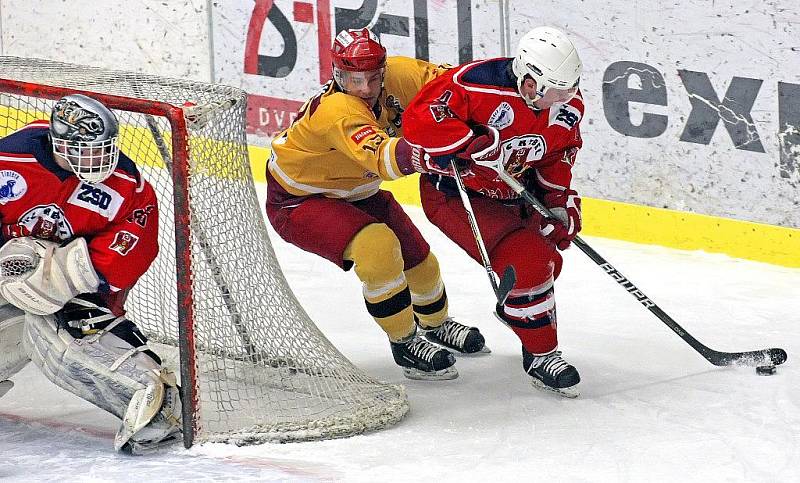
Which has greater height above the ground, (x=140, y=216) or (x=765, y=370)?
(x=140, y=216)

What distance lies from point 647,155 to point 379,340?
4.74 feet

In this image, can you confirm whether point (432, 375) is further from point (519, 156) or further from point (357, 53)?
point (357, 53)

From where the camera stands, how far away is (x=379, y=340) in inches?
167

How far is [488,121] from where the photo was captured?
355 cm

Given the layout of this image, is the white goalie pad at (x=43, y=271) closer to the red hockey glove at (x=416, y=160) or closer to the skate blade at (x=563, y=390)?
the red hockey glove at (x=416, y=160)

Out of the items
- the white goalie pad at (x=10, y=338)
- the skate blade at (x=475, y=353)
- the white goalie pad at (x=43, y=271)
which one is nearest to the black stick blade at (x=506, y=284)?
the skate blade at (x=475, y=353)

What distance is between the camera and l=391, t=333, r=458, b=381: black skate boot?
3789 millimetres

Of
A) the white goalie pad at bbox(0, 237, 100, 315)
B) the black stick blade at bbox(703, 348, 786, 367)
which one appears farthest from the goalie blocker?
the black stick blade at bbox(703, 348, 786, 367)

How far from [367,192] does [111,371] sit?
959 millimetres

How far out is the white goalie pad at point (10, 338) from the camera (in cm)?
330

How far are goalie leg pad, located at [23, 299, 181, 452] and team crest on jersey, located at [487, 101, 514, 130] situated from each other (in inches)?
40.2

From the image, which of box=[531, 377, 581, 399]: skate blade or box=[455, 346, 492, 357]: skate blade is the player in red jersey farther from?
box=[455, 346, 492, 357]: skate blade

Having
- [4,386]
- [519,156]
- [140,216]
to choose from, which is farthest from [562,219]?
[4,386]

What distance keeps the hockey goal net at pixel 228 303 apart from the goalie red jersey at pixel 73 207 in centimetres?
11
